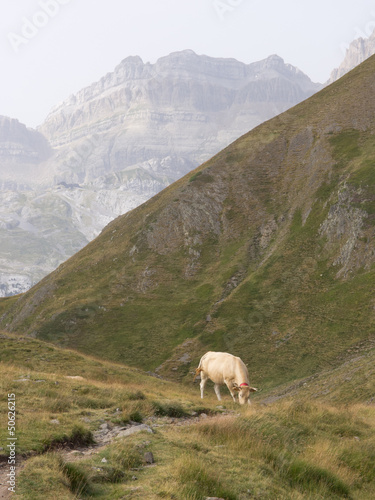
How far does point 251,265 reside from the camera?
217 feet

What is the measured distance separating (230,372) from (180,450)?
14886mm

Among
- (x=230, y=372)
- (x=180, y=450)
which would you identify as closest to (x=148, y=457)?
(x=180, y=450)

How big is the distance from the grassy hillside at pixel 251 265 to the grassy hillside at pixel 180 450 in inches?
1137

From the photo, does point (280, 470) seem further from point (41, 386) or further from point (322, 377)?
point (322, 377)

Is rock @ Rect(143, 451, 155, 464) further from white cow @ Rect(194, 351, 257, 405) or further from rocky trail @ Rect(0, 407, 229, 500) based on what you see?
white cow @ Rect(194, 351, 257, 405)

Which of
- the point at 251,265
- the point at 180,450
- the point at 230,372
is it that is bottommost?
the point at 230,372

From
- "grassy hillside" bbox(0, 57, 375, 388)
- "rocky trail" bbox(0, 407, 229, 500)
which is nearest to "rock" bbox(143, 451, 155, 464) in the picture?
"rocky trail" bbox(0, 407, 229, 500)

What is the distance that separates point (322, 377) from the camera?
38.2 meters

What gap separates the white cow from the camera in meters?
23.8

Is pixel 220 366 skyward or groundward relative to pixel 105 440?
groundward

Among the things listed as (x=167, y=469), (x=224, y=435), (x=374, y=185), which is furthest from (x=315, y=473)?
(x=374, y=185)

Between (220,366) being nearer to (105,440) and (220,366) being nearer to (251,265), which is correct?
(105,440)

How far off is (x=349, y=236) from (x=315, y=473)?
52745 millimetres

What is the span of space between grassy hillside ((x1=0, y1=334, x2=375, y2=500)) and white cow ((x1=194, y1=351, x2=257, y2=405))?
8.16 feet
